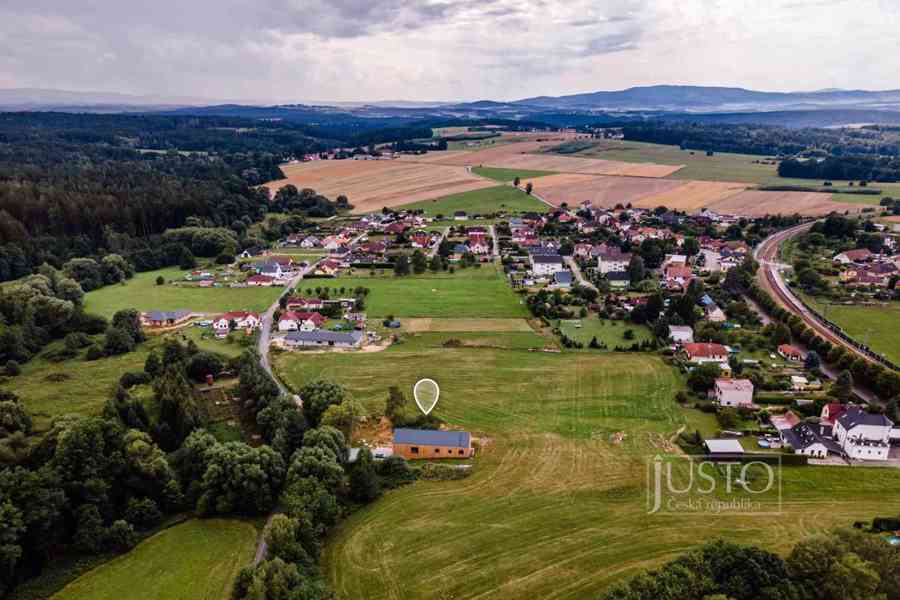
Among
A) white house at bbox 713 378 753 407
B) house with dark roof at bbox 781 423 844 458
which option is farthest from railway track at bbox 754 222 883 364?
house with dark roof at bbox 781 423 844 458

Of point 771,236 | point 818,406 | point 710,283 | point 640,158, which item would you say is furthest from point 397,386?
point 640,158

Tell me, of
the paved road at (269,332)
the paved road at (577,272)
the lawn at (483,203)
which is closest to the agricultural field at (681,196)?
the lawn at (483,203)

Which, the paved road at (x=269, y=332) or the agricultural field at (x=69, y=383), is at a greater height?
the paved road at (x=269, y=332)

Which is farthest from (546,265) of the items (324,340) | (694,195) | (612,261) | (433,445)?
→ (694,195)

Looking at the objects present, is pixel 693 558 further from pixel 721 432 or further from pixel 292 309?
pixel 292 309

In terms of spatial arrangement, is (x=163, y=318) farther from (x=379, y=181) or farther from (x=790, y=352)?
(x=379, y=181)

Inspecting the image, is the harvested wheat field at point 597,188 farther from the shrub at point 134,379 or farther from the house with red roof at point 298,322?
the shrub at point 134,379

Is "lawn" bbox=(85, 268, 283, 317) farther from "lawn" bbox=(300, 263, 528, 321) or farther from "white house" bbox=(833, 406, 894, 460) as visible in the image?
"white house" bbox=(833, 406, 894, 460)
